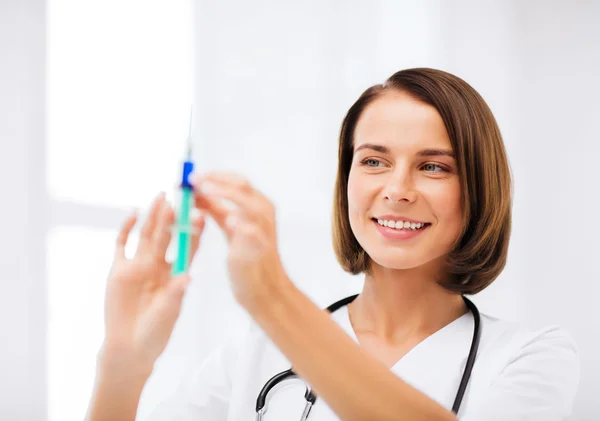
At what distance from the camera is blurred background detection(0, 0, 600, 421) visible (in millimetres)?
1646

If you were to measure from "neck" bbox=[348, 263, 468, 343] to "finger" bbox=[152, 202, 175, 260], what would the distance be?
1.55 feet

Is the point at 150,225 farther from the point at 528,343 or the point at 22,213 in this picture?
the point at 22,213

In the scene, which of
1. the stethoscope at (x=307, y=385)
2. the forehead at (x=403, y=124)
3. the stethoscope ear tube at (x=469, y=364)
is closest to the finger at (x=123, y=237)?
the stethoscope at (x=307, y=385)

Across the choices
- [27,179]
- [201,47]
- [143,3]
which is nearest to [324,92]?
[201,47]

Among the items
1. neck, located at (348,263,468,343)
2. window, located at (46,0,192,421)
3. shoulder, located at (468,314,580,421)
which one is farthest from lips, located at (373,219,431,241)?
window, located at (46,0,192,421)

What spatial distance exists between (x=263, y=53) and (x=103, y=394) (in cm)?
142

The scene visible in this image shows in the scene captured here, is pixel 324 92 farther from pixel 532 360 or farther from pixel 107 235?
pixel 532 360

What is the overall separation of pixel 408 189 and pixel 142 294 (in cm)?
46

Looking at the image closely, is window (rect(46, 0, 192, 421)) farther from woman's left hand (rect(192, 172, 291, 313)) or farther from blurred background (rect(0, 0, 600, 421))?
woman's left hand (rect(192, 172, 291, 313))

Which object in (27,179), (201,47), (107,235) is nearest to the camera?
(27,179)

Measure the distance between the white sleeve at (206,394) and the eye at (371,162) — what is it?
42 cm

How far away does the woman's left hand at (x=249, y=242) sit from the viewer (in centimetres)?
80

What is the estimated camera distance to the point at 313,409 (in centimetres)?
120

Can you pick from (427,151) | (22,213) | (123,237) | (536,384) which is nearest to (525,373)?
(536,384)
